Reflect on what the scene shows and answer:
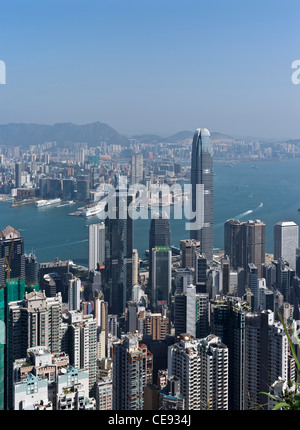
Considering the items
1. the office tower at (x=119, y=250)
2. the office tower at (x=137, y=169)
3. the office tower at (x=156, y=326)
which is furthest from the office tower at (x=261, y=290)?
the office tower at (x=137, y=169)

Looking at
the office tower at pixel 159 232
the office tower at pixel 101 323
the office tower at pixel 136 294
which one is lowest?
the office tower at pixel 136 294

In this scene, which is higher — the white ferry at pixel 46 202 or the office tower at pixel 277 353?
the white ferry at pixel 46 202

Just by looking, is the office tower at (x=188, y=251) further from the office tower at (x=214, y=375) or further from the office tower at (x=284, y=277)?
the office tower at (x=214, y=375)

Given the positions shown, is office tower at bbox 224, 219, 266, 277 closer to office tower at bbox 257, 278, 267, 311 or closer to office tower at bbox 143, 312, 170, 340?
office tower at bbox 257, 278, 267, 311

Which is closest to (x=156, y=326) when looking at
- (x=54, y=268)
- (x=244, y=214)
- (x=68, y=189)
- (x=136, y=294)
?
(x=136, y=294)

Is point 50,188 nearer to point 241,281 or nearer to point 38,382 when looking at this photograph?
point 241,281

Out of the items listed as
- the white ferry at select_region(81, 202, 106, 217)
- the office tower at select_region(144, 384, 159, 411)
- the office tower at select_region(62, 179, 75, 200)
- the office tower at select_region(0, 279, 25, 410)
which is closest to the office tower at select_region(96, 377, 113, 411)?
the office tower at select_region(144, 384, 159, 411)
